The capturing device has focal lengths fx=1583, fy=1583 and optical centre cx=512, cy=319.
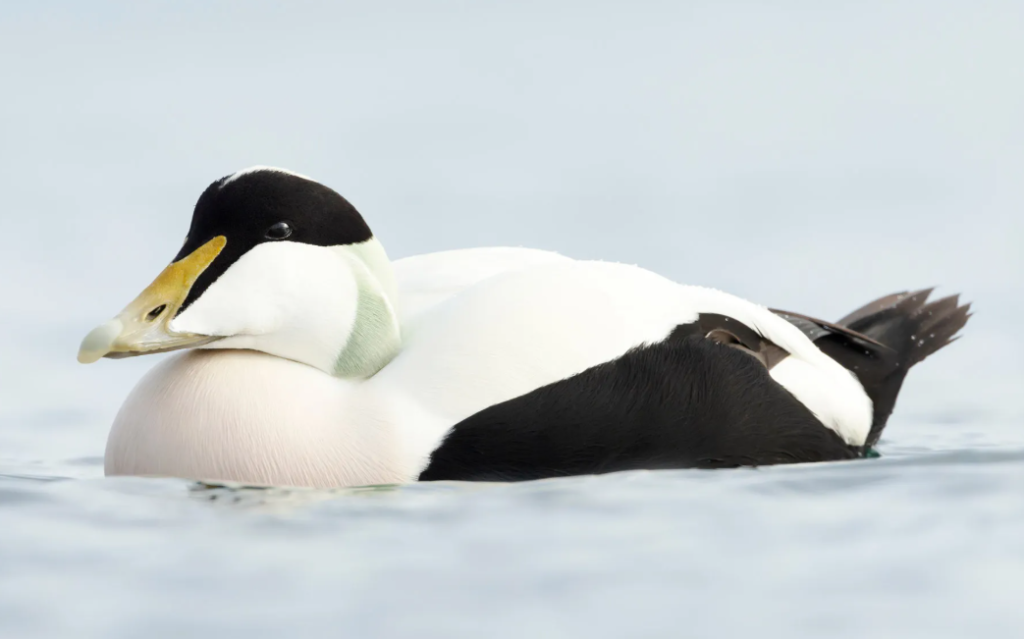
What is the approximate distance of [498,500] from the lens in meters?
3.99

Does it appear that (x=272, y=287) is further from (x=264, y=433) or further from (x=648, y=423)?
(x=648, y=423)

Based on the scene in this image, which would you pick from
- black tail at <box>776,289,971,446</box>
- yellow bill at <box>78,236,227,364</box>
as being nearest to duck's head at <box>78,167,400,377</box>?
yellow bill at <box>78,236,227,364</box>

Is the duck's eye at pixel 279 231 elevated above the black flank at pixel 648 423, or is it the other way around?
the duck's eye at pixel 279 231

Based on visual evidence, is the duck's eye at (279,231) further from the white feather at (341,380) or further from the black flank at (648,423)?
the black flank at (648,423)

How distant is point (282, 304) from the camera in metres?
4.25

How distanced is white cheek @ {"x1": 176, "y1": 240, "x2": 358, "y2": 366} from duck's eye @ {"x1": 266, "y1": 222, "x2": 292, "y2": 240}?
0.09 ft

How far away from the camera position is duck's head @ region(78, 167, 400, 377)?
4156 mm

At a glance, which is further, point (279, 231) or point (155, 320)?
point (279, 231)

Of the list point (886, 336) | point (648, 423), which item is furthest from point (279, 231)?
point (886, 336)

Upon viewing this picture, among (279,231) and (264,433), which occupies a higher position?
(279,231)

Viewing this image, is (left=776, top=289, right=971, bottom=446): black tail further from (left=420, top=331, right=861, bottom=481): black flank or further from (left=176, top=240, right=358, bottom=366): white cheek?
(left=176, top=240, right=358, bottom=366): white cheek

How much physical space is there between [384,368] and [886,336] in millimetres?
2009

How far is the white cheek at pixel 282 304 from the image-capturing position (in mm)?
4180

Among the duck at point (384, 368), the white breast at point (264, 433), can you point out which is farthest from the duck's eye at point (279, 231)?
the white breast at point (264, 433)
